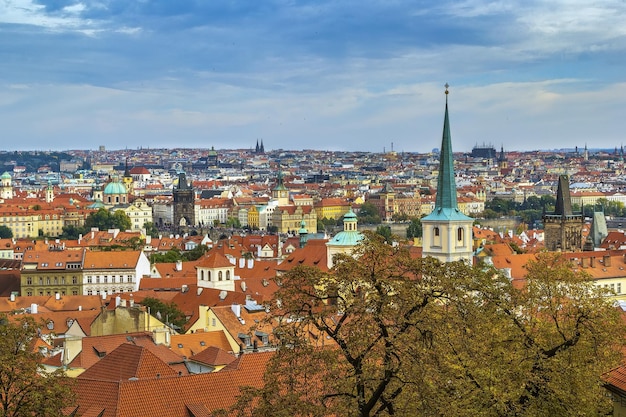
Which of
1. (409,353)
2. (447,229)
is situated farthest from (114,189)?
(409,353)

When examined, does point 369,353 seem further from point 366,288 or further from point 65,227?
point 65,227

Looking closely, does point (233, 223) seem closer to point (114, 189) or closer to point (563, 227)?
point (114, 189)

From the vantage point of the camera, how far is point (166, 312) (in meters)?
Result: 51.6

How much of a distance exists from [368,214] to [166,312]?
13960cm

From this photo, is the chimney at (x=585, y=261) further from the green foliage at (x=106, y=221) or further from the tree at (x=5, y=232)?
the tree at (x=5, y=232)

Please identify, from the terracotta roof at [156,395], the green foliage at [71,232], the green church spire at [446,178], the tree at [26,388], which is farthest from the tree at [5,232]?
the tree at [26,388]

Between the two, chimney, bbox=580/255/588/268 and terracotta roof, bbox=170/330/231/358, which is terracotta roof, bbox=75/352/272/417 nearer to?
terracotta roof, bbox=170/330/231/358

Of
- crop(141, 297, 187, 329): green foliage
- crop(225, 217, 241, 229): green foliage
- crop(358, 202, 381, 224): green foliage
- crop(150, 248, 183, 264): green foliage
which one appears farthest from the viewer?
crop(358, 202, 381, 224): green foliage

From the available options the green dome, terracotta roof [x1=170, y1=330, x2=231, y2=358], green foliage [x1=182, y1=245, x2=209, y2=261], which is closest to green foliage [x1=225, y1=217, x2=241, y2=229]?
the green dome

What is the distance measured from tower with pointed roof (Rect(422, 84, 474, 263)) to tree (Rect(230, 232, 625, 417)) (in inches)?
1329

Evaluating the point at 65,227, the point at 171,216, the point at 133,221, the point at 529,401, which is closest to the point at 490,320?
the point at 529,401

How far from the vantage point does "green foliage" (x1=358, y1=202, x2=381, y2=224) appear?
179875mm

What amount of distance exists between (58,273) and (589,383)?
60182mm

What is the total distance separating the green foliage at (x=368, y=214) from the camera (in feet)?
590
